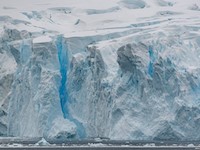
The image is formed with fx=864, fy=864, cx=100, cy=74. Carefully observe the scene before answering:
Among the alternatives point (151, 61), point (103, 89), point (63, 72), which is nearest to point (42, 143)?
point (103, 89)

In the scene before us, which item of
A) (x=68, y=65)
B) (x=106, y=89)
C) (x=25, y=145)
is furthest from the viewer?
(x=68, y=65)

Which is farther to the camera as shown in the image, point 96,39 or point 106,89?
point 96,39

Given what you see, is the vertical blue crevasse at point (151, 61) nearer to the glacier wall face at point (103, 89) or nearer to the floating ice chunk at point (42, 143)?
the glacier wall face at point (103, 89)

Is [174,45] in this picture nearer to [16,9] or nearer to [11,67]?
[11,67]

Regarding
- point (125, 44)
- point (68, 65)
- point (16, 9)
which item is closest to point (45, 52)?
point (68, 65)

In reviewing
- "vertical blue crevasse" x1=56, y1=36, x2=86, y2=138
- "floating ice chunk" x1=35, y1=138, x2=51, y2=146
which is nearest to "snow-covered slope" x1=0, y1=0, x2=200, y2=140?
"vertical blue crevasse" x1=56, y1=36, x2=86, y2=138

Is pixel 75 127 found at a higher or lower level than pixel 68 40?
lower
